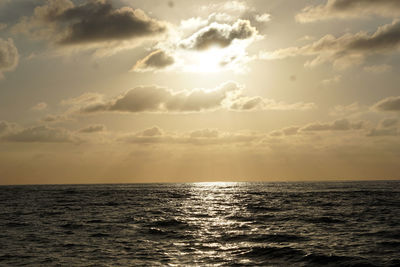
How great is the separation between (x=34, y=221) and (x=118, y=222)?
33.4ft

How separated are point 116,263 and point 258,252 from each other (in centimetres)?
957

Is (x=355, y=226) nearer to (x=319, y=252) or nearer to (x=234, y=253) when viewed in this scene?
(x=319, y=252)

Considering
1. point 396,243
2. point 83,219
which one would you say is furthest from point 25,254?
point 396,243

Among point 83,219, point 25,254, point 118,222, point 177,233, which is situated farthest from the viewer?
point 83,219

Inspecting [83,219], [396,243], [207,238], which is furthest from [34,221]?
[396,243]

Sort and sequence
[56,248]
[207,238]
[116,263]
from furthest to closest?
[207,238] → [56,248] → [116,263]

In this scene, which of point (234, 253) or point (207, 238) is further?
point (207, 238)

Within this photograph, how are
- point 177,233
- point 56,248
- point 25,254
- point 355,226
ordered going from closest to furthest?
point 25,254 → point 56,248 → point 177,233 → point 355,226

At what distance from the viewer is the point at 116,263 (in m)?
23.1

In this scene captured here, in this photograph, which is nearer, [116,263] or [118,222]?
[116,263]

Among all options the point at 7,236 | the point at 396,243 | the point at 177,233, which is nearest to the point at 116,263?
the point at 177,233

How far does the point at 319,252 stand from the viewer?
85.1ft

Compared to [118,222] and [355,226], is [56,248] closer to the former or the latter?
[118,222]

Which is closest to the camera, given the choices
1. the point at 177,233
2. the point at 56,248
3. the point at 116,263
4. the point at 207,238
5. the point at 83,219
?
the point at 116,263
